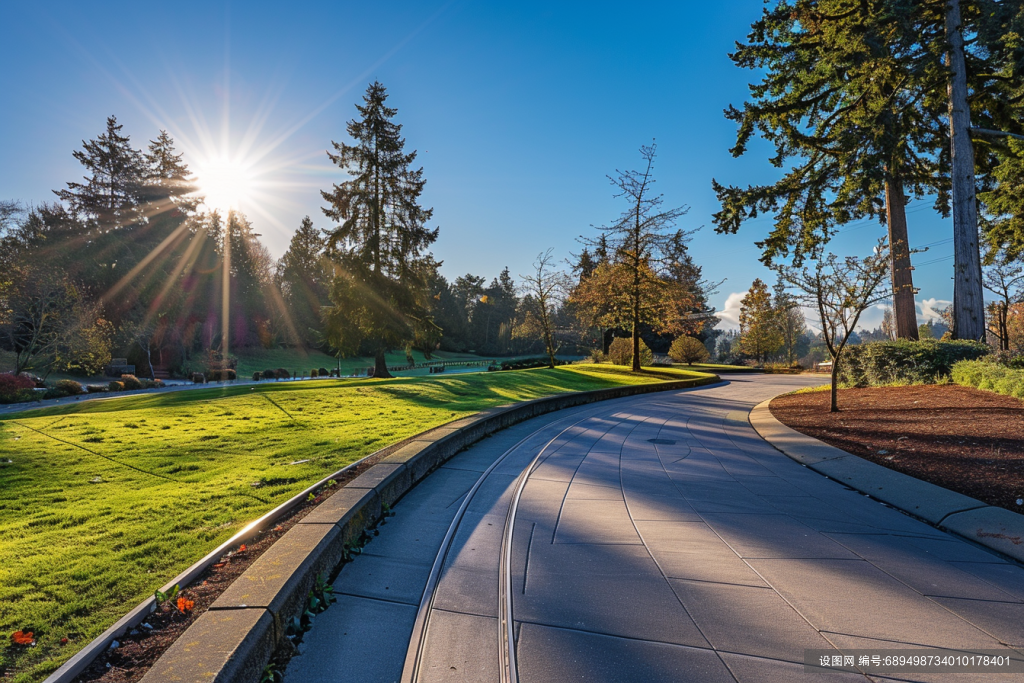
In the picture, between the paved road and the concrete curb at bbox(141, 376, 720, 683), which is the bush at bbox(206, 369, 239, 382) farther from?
the paved road

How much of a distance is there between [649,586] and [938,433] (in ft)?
23.3

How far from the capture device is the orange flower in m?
2.40

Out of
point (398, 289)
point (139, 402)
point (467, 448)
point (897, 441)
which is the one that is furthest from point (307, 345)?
point (897, 441)

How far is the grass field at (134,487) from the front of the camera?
2.81 m

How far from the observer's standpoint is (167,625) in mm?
2596

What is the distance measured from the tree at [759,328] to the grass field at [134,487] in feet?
137

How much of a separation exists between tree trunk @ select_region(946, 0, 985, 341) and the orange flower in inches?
842

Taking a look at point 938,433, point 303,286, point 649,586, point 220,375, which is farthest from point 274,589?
point 303,286

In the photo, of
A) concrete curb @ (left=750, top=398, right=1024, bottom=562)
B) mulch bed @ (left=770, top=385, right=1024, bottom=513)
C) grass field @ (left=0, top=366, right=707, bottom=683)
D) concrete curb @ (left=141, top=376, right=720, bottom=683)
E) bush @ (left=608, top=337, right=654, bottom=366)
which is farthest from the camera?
bush @ (left=608, top=337, right=654, bottom=366)

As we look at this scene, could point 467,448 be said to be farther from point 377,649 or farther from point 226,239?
point 226,239

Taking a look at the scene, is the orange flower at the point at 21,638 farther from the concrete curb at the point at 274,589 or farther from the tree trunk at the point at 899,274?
the tree trunk at the point at 899,274

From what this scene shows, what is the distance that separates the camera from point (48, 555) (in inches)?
135

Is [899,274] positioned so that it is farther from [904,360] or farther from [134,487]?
[134,487]

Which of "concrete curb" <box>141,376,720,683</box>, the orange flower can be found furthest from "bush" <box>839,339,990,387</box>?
the orange flower
